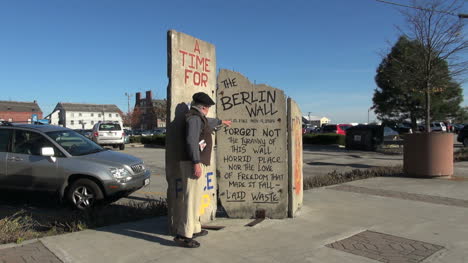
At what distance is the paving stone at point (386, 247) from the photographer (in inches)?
159

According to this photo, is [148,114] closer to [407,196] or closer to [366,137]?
[366,137]

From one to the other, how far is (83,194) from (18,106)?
332ft

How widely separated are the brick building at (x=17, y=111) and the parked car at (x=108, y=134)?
7748 centimetres

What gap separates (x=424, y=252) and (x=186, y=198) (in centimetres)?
271

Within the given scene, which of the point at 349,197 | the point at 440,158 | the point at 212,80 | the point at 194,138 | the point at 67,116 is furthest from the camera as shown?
the point at 67,116

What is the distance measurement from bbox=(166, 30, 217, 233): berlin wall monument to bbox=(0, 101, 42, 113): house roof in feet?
329

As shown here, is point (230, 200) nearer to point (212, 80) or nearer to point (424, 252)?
point (212, 80)

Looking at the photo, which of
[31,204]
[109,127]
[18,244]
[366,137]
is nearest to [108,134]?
[109,127]

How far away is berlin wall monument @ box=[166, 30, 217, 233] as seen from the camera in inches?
175

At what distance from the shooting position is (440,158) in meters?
9.35

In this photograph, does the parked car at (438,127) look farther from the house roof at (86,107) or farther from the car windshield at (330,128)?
the house roof at (86,107)

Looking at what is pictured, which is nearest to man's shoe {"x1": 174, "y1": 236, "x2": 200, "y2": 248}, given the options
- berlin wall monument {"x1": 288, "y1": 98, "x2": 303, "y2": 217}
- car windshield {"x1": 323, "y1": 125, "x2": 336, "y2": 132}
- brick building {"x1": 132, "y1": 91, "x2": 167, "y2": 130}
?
berlin wall monument {"x1": 288, "y1": 98, "x2": 303, "y2": 217}

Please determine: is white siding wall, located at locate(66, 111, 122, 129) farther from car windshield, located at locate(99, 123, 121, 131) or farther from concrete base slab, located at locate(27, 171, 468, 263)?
concrete base slab, located at locate(27, 171, 468, 263)

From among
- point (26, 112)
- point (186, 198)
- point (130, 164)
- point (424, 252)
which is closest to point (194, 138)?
point (186, 198)
